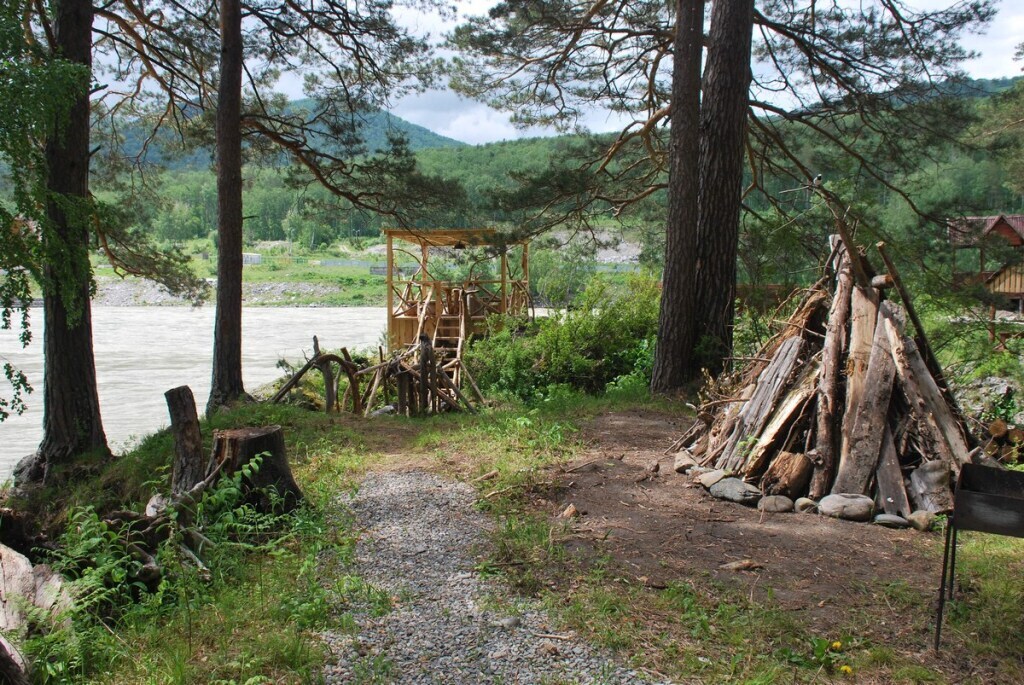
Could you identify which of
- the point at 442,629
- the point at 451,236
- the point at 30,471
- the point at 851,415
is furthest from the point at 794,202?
the point at 30,471

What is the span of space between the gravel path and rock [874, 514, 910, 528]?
8.15 ft

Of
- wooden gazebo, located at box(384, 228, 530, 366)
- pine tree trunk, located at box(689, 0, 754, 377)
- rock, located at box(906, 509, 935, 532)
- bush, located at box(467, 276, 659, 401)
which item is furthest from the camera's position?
wooden gazebo, located at box(384, 228, 530, 366)

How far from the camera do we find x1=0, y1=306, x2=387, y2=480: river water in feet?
56.5

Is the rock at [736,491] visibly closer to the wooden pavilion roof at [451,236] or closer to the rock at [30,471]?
the wooden pavilion roof at [451,236]

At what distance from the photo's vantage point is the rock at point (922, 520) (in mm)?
4809

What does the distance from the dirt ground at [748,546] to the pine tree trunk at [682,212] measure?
333cm

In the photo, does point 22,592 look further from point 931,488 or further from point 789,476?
point 931,488

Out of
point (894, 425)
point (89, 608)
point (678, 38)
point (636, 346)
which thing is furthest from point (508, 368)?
point (89, 608)

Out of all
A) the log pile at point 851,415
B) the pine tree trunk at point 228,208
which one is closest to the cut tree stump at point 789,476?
the log pile at point 851,415

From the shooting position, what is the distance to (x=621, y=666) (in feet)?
10.3

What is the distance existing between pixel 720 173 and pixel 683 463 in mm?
4169

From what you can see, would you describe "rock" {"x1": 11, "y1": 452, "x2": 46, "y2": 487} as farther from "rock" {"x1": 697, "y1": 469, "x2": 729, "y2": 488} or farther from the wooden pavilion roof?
"rock" {"x1": 697, "y1": 469, "x2": 729, "y2": 488}

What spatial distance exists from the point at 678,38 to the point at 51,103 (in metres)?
6.93

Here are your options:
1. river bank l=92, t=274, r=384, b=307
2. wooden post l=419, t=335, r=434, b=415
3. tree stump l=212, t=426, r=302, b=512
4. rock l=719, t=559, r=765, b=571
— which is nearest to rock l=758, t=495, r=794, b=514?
rock l=719, t=559, r=765, b=571
